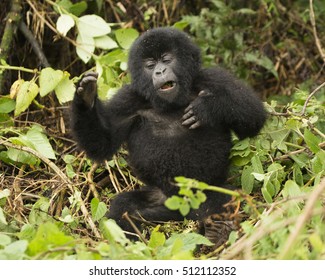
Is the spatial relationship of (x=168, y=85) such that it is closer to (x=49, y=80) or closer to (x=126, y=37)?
(x=49, y=80)

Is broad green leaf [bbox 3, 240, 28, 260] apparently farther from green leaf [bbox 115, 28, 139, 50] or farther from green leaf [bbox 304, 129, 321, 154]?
green leaf [bbox 115, 28, 139, 50]

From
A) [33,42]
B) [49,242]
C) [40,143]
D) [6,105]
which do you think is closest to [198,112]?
[40,143]

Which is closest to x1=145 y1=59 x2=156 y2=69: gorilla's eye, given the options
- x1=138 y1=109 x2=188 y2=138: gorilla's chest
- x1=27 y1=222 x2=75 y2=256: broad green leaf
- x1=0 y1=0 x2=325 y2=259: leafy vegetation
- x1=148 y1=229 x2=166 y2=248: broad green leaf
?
x1=138 y1=109 x2=188 y2=138: gorilla's chest

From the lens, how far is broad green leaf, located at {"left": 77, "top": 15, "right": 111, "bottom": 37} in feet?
18.4

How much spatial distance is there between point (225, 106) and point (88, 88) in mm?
885

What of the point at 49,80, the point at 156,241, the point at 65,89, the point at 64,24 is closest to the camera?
the point at 156,241

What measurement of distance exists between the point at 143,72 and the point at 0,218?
51.7 inches

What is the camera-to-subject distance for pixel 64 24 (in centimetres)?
555

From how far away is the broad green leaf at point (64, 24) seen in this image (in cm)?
553

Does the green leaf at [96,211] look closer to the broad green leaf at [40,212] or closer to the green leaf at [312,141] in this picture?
the broad green leaf at [40,212]

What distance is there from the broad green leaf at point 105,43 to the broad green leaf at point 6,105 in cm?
89

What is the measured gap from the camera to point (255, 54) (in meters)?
6.59

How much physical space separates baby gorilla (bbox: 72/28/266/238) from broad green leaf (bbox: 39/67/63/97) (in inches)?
23.3
